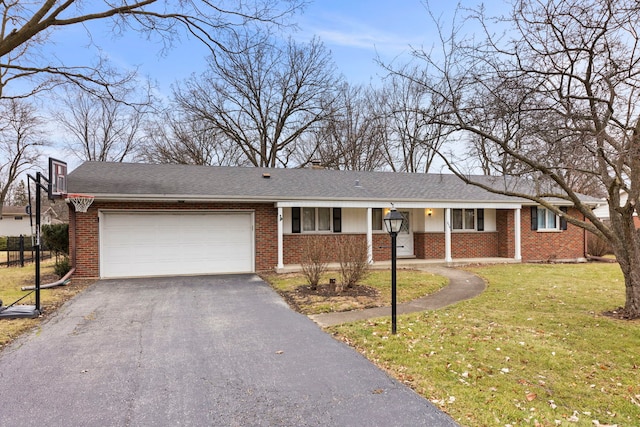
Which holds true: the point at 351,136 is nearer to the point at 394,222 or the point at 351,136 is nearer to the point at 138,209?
the point at 138,209

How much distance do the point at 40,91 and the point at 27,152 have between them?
20.7 meters

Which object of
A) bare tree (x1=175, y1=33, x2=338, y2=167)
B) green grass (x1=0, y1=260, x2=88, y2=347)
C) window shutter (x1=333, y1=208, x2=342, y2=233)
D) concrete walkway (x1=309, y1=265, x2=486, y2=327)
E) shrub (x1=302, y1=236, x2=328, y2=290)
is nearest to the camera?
green grass (x1=0, y1=260, x2=88, y2=347)

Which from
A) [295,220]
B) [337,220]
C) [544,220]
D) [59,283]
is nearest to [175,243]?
[59,283]

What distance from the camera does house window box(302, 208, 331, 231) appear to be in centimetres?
1388

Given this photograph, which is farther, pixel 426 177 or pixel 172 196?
pixel 426 177

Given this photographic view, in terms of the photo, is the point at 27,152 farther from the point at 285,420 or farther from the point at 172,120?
the point at 285,420

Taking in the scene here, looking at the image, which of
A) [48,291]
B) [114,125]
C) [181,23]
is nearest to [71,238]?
[48,291]

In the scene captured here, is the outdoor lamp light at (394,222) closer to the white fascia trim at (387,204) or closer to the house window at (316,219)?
the white fascia trim at (387,204)

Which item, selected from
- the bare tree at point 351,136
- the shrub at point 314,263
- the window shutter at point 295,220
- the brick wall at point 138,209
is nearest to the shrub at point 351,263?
the shrub at point 314,263

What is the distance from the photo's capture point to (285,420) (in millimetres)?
3342

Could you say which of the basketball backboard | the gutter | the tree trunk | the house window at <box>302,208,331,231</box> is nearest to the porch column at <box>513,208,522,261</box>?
the house window at <box>302,208,331,231</box>

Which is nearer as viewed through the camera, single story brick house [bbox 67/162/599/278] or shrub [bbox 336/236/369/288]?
shrub [bbox 336/236/369/288]

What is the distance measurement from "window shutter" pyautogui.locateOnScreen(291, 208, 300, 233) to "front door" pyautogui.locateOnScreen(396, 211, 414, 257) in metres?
4.34

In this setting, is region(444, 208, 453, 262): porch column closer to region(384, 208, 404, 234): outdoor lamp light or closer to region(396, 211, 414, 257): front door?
region(396, 211, 414, 257): front door
